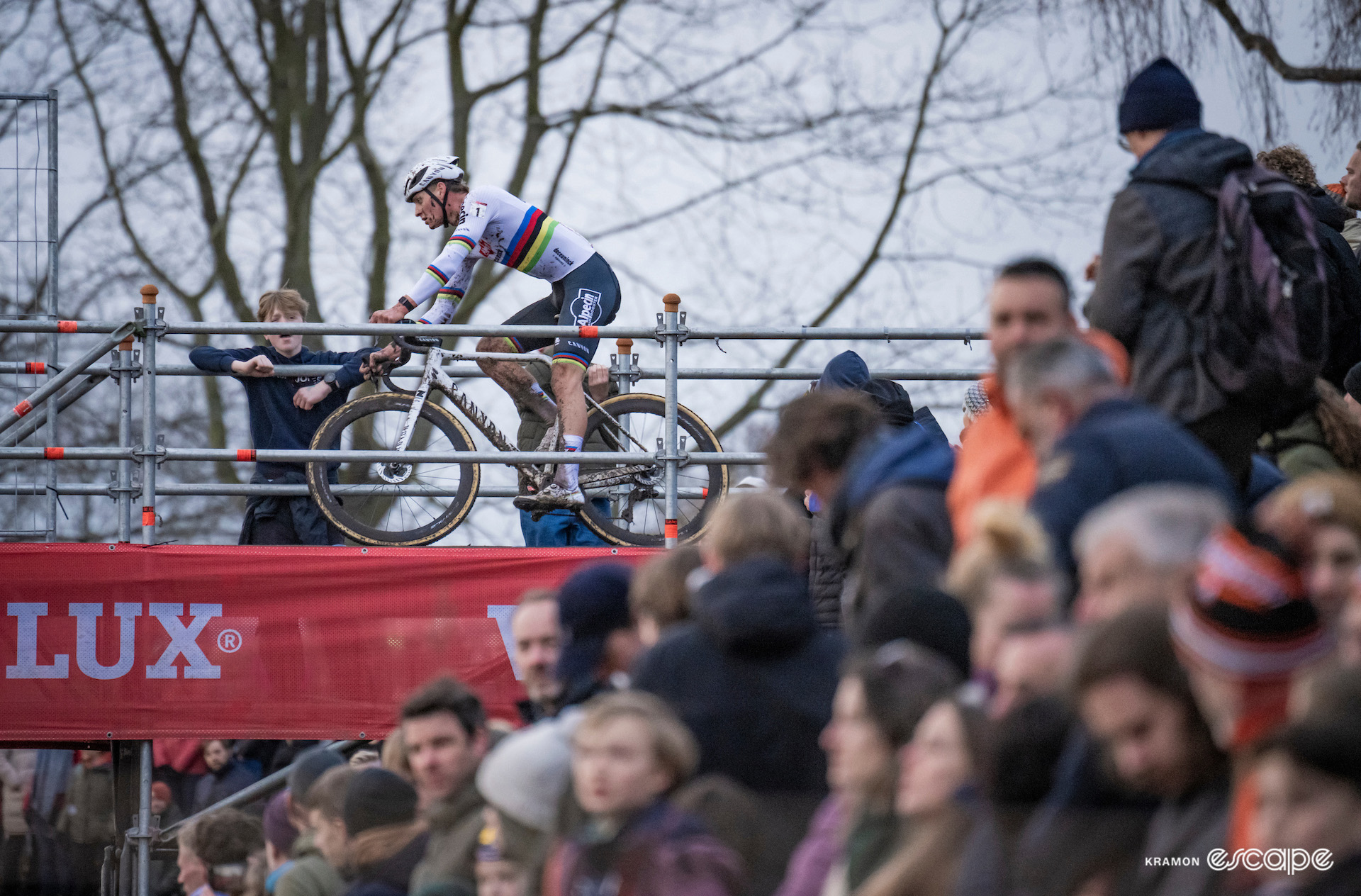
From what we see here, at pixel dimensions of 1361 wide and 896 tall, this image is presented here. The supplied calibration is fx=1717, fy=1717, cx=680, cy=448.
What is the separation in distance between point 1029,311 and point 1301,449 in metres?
1.48

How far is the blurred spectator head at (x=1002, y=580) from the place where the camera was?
106 inches

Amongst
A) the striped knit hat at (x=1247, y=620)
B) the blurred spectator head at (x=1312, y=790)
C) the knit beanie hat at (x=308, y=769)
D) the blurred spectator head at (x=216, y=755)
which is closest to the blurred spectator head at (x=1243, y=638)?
the striped knit hat at (x=1247, y=620)

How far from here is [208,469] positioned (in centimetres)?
1744

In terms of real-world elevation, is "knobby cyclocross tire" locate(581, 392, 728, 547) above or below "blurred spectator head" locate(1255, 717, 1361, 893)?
above

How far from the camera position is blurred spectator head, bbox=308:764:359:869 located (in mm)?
4441

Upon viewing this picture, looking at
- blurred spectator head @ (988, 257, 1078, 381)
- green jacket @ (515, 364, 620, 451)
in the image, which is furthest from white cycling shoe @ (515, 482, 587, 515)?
blurred spectator head @ (988, 257, 1078, 381)

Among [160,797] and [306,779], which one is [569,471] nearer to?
[160,797]

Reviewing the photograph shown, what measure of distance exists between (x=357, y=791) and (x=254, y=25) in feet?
50.9

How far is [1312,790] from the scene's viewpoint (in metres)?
2.10

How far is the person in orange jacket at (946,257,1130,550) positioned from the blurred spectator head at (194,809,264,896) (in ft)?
9.94

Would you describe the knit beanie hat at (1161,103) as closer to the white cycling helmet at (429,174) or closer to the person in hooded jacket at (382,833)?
the person in hooded jacket at (382,833)

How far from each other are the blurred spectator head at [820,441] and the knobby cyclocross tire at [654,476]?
4966 millimetres

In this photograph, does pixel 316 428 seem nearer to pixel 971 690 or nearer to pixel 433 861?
pixel 433 861

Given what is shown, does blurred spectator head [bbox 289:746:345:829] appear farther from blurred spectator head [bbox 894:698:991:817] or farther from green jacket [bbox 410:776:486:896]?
blurred spectator head [bbox 894:698:991:817]
